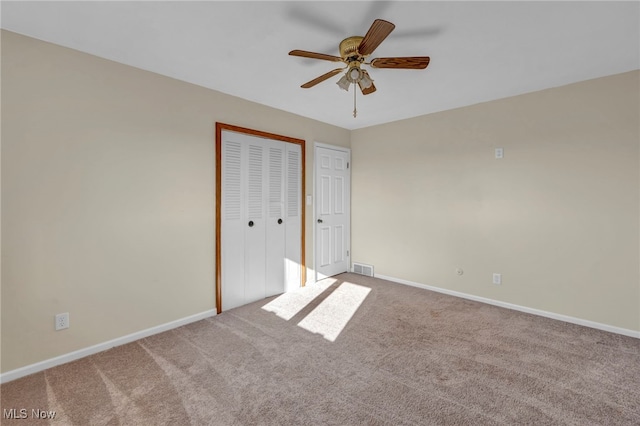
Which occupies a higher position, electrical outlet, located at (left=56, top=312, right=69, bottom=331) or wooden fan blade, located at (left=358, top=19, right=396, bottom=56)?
wooden fan blade, located at (left=358, top=19, right=396, bottom=56)

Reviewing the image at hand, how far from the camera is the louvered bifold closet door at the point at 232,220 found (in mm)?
3205

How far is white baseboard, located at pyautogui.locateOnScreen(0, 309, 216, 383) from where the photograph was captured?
2.03m

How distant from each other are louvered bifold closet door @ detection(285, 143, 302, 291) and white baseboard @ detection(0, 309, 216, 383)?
1.19 meters

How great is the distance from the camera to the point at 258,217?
3.53m

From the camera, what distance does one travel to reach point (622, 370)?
2135 mm

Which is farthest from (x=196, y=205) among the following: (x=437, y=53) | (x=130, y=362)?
(x=437, y=53)

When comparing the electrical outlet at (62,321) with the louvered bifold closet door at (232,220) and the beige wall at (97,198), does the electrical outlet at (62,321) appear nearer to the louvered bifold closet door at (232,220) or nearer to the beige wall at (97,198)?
the beige wall at (97,198)

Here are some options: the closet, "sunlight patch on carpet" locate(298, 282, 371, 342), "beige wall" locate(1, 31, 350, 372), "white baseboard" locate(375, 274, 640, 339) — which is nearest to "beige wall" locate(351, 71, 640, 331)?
"white baseboard" locate(375, 274, 640, 339)

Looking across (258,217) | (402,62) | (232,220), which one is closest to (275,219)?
(258,217)

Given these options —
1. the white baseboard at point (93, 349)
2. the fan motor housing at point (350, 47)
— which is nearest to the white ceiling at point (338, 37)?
the fan motor housing at point (350, 47)

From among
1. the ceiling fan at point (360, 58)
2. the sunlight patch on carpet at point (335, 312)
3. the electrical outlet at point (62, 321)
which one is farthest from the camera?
the sunlight patch on carpet at point (335, 312)

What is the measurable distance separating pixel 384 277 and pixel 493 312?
1565 millimetres
